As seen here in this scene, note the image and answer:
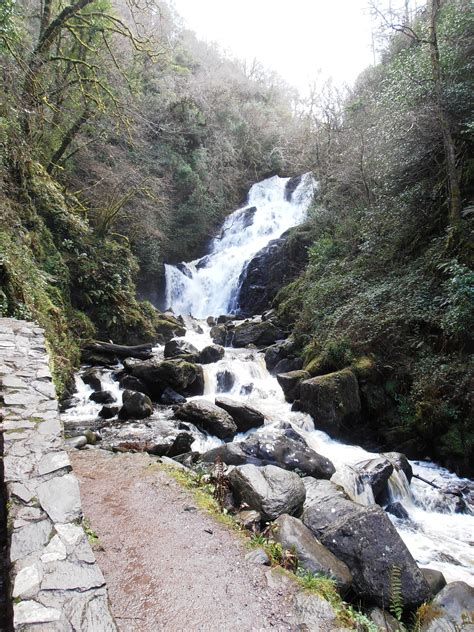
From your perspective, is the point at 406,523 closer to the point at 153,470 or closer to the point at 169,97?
the point at 153,470

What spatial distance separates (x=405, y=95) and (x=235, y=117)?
67.6 feet

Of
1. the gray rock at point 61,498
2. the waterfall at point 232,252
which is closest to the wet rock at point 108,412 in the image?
the gray rock at point 61,498

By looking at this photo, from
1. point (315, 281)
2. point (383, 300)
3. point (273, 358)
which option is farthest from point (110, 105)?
point (383, 300)

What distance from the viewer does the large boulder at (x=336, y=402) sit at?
7488 millimetres

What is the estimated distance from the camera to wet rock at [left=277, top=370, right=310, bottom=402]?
884 centimetres

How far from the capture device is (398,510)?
5.34m

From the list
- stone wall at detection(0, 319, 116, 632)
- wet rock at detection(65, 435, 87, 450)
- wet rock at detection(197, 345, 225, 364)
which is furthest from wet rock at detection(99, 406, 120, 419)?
stone wall at detection(0, 319, 116, 632)

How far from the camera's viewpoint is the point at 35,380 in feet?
12.6

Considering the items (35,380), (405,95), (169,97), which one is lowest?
(35,380)

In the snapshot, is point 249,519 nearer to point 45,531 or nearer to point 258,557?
point 258,557

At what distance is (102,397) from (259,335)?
21.7ft

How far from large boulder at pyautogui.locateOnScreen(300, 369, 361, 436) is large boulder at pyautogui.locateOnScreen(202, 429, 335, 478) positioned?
1802 mm

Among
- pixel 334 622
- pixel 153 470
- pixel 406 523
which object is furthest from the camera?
pixel 406 523

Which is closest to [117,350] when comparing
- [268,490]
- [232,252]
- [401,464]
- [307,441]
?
[307,441]
